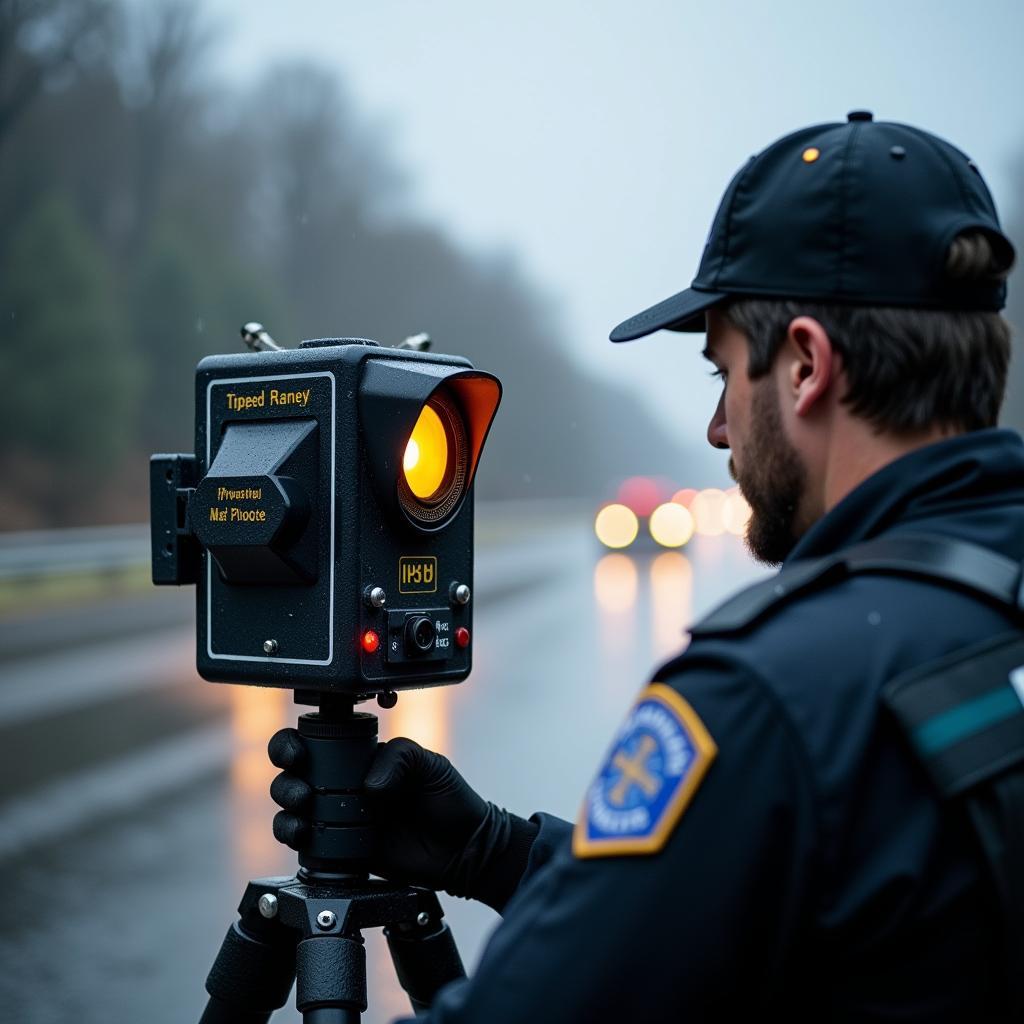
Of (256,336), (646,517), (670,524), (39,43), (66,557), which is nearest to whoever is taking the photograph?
(256,336)

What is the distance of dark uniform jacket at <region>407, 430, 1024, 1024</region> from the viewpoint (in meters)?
1.15

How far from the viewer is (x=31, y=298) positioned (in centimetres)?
2402

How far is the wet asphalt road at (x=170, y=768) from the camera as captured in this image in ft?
14.6

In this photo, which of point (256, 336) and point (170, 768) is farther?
point (170, 768)

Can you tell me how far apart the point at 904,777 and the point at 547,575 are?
56.1 ft

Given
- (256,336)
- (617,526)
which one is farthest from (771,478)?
(617,526)

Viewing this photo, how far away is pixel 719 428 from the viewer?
175 cm

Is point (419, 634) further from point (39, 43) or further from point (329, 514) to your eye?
point (39, 43)

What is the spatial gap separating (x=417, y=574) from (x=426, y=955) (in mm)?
541

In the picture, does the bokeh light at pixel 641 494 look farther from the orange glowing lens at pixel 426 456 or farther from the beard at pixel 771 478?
the beard at pixel 771 478

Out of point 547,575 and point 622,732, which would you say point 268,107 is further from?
point 622,732

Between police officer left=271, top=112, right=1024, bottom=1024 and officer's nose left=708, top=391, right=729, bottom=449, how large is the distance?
0.67 ft

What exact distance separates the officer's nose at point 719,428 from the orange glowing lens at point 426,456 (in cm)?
40

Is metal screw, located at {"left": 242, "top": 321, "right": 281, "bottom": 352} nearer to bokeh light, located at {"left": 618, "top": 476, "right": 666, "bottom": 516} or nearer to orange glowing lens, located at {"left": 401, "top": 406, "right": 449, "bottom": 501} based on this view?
orange glowing lens, located at {"left": 401, "top": 406, "right": 449, "bottom": 501}
